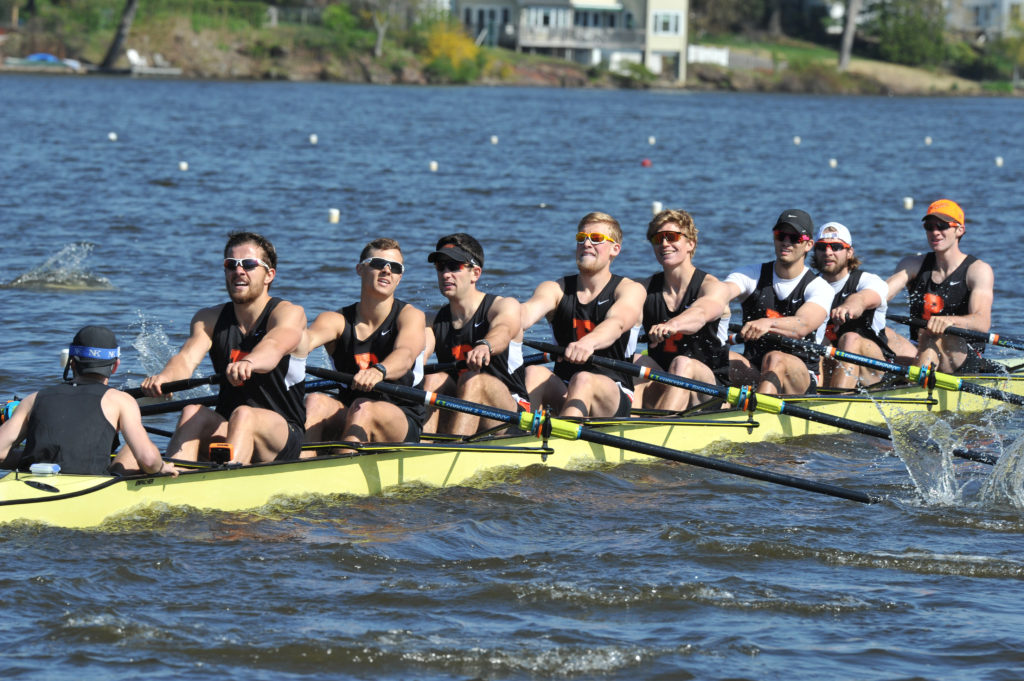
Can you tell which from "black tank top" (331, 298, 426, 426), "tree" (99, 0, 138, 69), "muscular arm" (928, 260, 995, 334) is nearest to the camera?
"black tank top" (331, 298, 426, 426)

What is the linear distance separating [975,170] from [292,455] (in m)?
30.0

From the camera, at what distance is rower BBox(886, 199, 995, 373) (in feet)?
35.6

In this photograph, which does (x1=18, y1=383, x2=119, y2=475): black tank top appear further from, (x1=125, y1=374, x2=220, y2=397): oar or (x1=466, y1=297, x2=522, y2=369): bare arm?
(x1=466, y1=297, x2=522, y2=369): bare arm

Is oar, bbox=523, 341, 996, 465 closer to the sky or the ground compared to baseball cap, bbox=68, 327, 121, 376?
closer to the ground

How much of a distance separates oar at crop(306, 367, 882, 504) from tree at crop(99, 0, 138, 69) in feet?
215

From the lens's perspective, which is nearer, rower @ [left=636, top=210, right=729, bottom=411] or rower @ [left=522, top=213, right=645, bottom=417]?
rower @ [left=522, top=213, right=645, bottom=417]

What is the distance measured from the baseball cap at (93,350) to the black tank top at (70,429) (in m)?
0.09

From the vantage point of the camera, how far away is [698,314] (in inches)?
369

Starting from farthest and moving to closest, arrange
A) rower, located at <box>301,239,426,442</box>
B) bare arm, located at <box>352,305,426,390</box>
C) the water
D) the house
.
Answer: the house, rower, located at <box>301,239,426,442</box>, bare arm, located at <box>352,305,426,390</box>, the water

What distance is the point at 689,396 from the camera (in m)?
9.80

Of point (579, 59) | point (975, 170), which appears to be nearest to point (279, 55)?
point (579, 59)

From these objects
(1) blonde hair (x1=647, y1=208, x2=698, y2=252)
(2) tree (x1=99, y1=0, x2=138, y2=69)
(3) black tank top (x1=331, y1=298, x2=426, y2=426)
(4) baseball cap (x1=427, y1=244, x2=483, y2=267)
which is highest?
(2) tree (x1=99, y1=0, x2=138, y2=69)

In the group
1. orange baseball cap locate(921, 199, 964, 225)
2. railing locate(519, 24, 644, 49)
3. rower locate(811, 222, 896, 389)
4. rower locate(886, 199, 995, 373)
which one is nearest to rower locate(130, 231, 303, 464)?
rower locate(811, 222, 896, 389)

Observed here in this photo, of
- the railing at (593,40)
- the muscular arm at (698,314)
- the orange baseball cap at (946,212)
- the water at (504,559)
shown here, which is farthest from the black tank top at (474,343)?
the railing at (593,40)
